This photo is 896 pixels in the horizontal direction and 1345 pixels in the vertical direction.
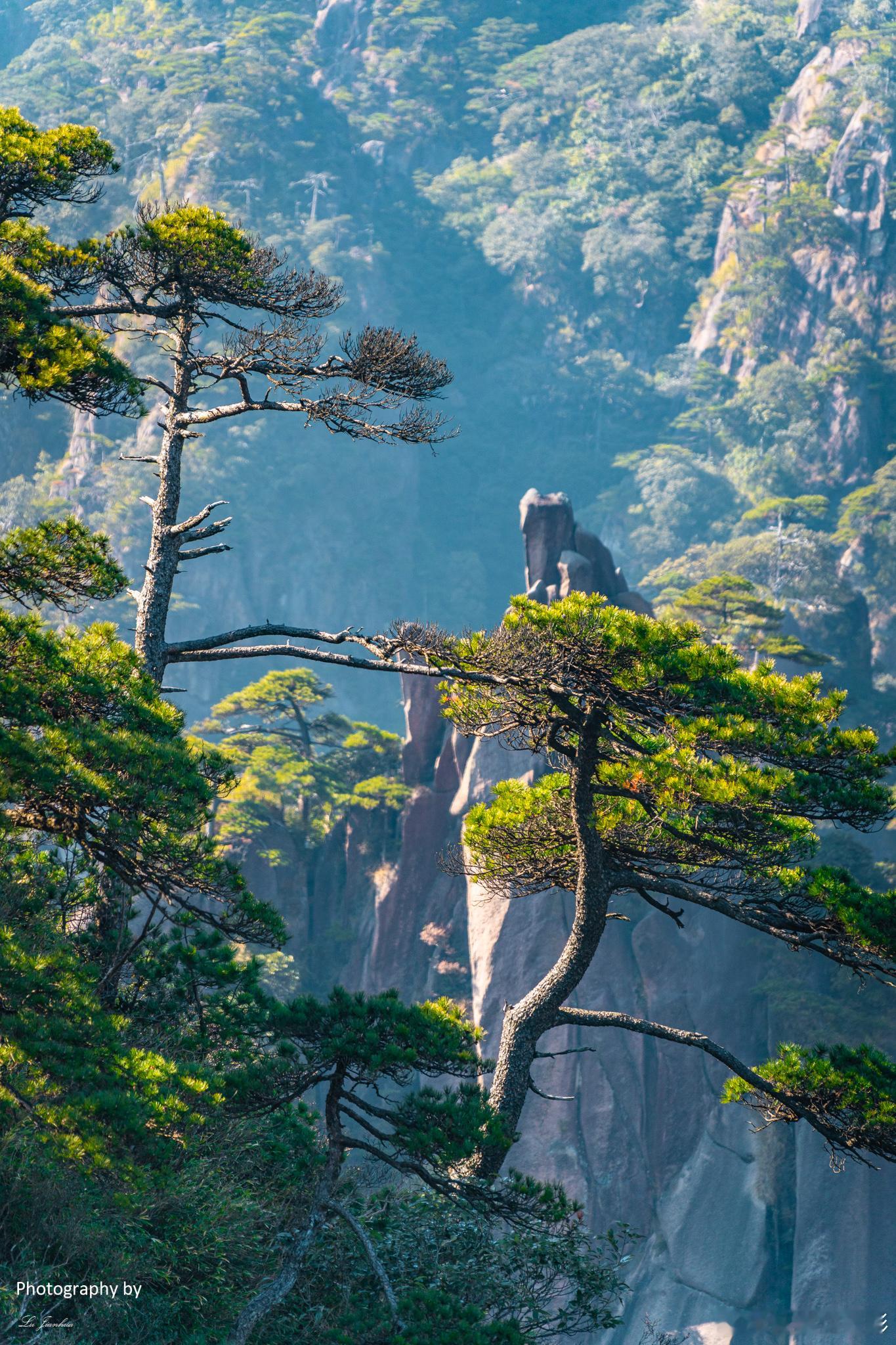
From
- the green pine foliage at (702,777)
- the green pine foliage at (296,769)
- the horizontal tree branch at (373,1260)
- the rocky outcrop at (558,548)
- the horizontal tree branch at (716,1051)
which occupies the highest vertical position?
the rocky outcrop at (558,548)

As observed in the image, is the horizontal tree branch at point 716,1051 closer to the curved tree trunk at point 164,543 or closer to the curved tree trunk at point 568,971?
the curved tree trunk at point 568,971

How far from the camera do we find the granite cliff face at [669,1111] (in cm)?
2311

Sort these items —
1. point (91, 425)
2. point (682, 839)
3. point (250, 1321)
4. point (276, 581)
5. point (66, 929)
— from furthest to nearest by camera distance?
point (276, 581)
point (91, 425)
point (66, 929)
point (682, 839)
point (250, 1321)

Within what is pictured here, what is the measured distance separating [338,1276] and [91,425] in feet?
185

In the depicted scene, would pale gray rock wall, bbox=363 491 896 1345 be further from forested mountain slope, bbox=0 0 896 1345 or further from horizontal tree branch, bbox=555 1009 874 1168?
forested mountain slope, bbox=0 0 896 1345

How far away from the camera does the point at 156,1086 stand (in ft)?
23.1

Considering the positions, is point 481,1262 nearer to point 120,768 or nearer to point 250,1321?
point 250,1321

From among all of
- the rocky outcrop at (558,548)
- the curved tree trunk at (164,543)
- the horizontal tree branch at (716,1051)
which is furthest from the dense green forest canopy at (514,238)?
the horizontal tree branch at (716,1051)

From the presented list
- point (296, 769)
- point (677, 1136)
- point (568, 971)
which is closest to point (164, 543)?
point (568, 971)

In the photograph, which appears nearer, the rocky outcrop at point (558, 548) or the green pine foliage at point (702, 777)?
the green pine foliage at point (702, 777)

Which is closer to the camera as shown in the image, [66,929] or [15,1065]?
[15,1065]

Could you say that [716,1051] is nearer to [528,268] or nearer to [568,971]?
[568,971]

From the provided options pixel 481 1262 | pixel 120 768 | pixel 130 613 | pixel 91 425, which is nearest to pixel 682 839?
pixel 481 1262

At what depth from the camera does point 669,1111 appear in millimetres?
25344
